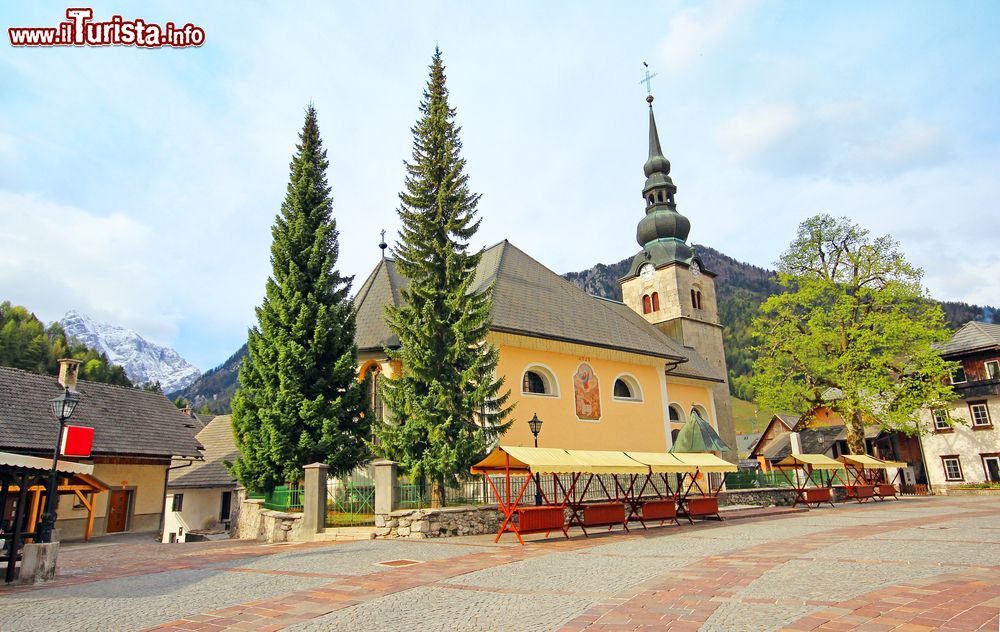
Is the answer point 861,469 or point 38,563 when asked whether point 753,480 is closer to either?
point 861,469

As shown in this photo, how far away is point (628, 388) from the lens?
93.1ft

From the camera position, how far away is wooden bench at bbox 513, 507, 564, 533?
14.1 meters

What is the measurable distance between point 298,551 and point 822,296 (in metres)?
28.6

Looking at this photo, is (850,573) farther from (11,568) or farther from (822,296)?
(822,296)

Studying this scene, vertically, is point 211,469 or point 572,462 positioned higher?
point 211,469

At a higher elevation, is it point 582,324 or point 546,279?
point 546,279

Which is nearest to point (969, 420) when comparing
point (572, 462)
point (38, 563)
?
point (572, 462)

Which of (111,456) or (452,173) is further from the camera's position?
(111,456)

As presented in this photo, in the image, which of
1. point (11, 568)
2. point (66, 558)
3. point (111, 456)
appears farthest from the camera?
point (111, 456)

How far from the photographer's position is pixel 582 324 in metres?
27.0

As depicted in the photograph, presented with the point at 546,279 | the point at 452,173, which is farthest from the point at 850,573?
the point at 546,279

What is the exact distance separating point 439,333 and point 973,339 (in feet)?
113

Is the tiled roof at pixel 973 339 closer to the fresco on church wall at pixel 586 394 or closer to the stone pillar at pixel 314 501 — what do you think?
the fresco on church wall at pixel 586 394

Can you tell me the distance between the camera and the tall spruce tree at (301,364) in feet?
61.6
